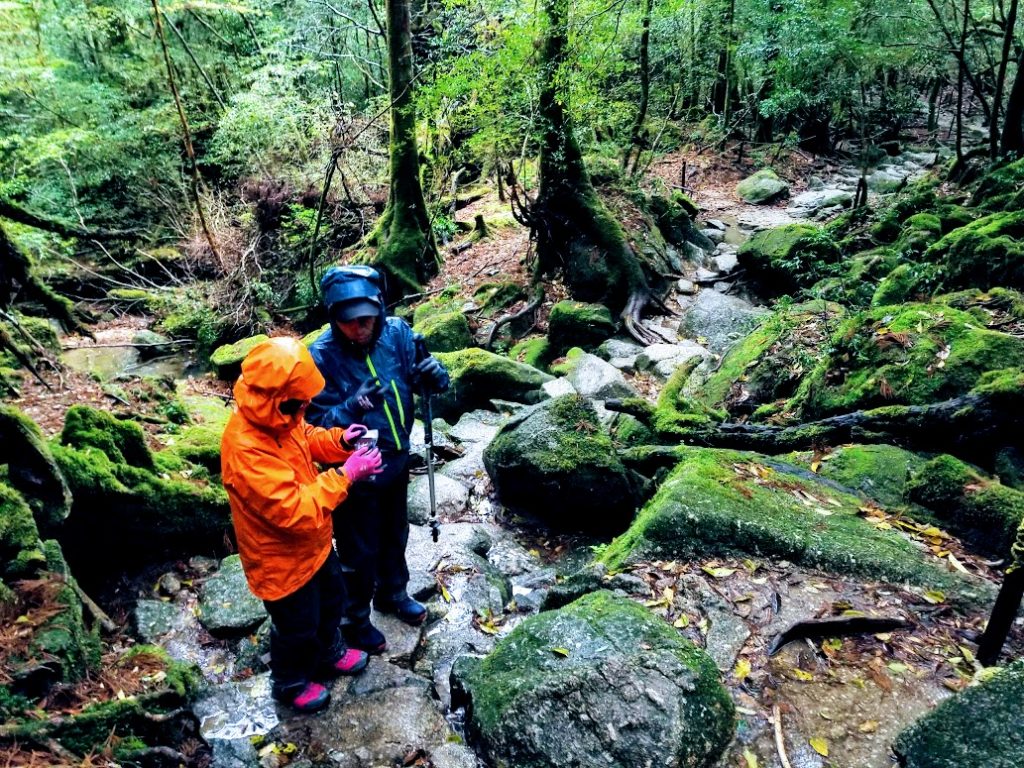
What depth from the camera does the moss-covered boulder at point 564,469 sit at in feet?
21.0

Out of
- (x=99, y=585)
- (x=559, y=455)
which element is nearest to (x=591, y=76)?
(x=559, y=455)

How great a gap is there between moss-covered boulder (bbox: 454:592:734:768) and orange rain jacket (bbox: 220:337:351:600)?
1.25 m

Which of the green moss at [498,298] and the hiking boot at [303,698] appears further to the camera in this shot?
the green moss at [498,298]

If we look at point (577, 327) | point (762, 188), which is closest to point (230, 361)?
point (577, 327)

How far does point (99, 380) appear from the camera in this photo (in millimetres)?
7234

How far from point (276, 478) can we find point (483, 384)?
681 centimetres

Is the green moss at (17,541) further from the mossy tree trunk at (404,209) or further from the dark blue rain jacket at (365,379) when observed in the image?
the mossy tree trunk at (404,209)

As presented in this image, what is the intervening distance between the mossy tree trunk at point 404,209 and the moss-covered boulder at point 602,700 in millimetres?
12097

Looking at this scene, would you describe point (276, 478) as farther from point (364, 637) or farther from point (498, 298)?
point (498, 298)

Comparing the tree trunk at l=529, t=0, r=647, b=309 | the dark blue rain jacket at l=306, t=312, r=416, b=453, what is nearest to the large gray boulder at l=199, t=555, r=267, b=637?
the dark blue rain jacket at l=306, t=312, r=416, b=453

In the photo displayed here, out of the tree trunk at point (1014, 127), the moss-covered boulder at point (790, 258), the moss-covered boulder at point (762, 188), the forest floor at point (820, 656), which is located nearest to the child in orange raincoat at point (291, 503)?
the forest floor at point (820, 656)

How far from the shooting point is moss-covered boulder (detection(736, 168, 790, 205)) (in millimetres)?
21156

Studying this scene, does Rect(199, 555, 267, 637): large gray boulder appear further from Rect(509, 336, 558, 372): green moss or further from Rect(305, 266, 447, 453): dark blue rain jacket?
Rect(509, 336, 558, 372): green moss

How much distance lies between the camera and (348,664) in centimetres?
403
